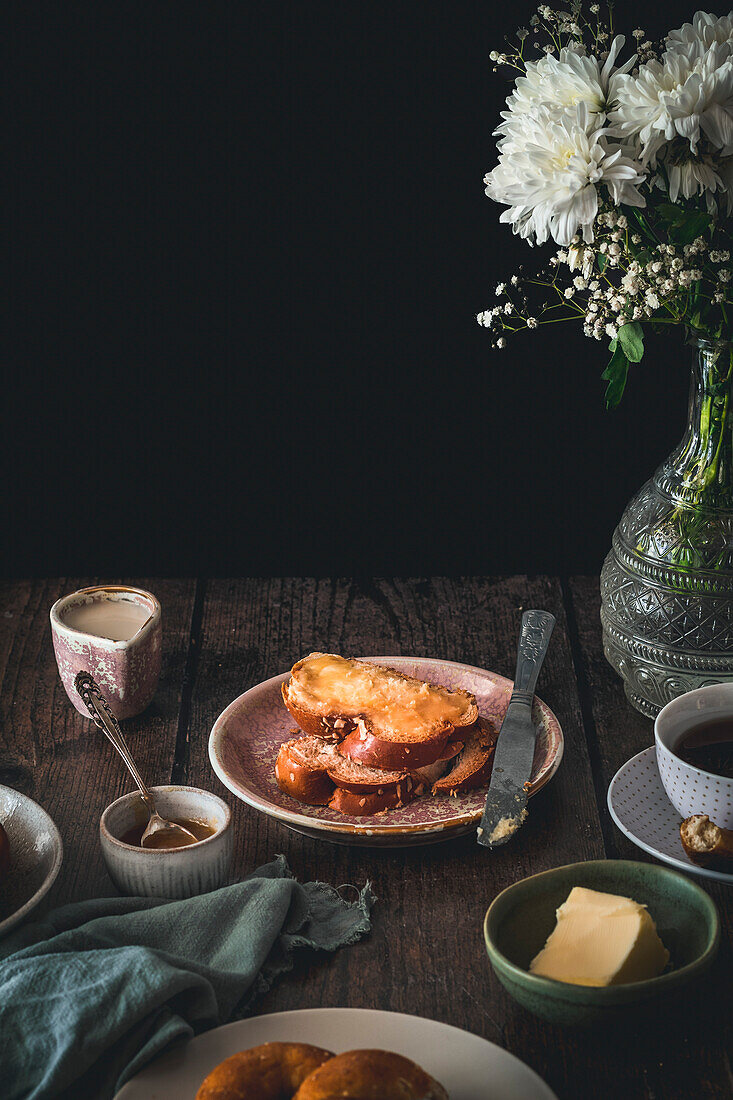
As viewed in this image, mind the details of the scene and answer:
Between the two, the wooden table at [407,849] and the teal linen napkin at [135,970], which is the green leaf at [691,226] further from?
the teal linen napkin at [135,970]

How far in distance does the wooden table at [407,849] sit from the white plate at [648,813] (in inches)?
2.0

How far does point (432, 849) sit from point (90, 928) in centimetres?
41

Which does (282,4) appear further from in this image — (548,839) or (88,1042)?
(88,1042)

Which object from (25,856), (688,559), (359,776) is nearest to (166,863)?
(25,856)

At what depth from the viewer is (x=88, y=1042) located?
1.00 metres

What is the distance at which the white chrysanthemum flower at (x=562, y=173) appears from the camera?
1.27m

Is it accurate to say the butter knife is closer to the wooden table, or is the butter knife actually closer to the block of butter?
the wooden table

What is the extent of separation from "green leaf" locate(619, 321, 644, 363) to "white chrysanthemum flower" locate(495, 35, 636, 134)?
0.89ft

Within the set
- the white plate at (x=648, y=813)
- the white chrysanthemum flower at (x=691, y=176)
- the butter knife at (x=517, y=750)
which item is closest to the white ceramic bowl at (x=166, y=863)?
the butter knife at (x=517, y=750)

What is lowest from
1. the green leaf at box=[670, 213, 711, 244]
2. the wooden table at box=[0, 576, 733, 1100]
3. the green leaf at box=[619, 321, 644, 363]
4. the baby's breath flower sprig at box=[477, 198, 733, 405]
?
the wooden table at box=[0, 576, 733, 1100]

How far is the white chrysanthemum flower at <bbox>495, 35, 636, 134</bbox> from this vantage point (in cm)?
128

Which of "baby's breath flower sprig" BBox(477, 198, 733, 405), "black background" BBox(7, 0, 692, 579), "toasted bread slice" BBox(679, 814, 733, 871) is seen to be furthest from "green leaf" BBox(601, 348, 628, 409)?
"black background" BBox(7, 0, 692, 579)

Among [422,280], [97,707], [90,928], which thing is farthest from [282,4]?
[90,928]

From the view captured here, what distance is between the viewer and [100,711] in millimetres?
1527
